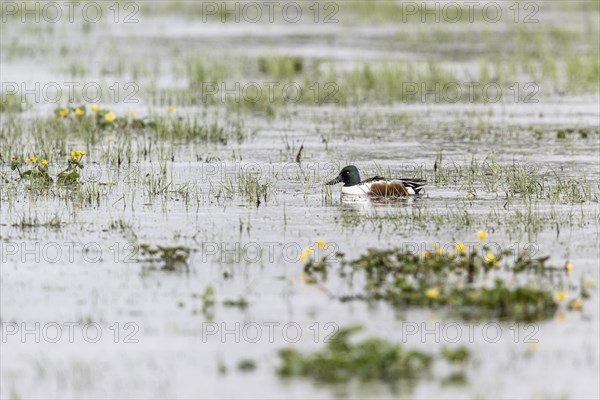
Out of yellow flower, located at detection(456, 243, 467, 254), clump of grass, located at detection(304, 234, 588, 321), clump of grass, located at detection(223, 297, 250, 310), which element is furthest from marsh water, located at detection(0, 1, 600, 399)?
yellow flower, located at detection(456, 243, 467, 254)

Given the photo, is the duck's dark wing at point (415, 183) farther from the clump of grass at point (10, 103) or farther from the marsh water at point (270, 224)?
the clump of grass at point (10, 103)

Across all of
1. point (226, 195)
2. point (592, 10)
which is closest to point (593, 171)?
point (226, 195)

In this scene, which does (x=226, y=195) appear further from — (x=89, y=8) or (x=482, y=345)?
(x=89, y=8)

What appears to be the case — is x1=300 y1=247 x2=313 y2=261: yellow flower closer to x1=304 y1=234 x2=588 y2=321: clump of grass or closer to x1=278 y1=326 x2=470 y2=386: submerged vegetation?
x1=304 y1=234 x2=588 y2=321: clump of grass

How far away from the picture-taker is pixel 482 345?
816cm

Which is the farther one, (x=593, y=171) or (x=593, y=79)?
(x=593, y=79)

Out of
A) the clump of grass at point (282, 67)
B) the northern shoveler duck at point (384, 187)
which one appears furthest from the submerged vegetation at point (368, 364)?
the clump of grass at point (282, 67)

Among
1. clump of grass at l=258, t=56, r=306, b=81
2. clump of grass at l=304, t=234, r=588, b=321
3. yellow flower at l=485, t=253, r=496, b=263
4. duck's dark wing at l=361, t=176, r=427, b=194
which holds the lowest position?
clump of grass at l=304, t=234, r=588, b=321

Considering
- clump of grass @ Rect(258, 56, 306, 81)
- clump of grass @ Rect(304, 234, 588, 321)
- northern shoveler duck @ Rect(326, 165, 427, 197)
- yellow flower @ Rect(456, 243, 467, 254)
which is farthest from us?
clump of grass @ Rect(258, 56, 306, 81)

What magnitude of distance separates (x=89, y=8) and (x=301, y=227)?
3502 centimetres

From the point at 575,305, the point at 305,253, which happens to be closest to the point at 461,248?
the point at 305,253

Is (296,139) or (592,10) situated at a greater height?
(592,10)

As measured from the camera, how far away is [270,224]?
11.9 m

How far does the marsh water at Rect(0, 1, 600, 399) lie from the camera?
7.83 meters
